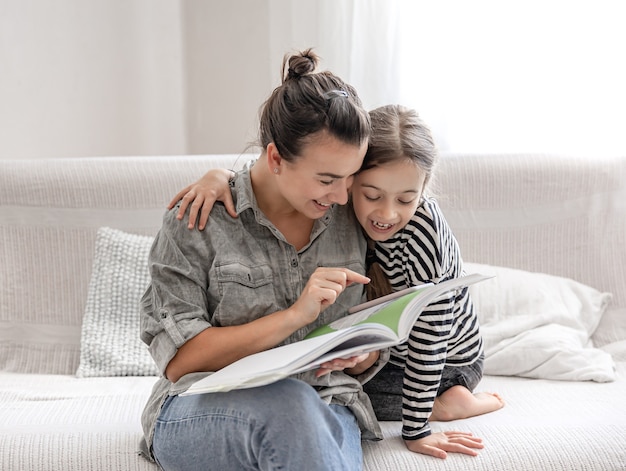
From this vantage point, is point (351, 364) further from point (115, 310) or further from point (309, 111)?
point (115, 310)

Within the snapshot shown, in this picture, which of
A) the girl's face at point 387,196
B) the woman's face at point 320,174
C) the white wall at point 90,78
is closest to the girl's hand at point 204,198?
the woman's face at point 320,174

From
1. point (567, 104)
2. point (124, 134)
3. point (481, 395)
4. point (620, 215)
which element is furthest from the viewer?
point (124, 134)

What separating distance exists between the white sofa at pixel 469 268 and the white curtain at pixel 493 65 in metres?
0.31

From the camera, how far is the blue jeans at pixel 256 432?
1.23m

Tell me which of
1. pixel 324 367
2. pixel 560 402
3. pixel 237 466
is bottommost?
pixel 560 402

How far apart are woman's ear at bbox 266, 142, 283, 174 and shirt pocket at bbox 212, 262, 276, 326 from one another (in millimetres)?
178

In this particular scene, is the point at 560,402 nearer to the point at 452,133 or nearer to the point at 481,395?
the point at 481,395

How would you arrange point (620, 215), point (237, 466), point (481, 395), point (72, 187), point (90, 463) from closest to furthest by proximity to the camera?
point (237, 466) < point (90, 463) < point (481, 395) < point (72, 187) < point (620, 215)

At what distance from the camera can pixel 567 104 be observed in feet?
8.14

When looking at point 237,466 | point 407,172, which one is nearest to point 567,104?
point 407,172

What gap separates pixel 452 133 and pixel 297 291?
1.25 metres

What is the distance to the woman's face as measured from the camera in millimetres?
1301

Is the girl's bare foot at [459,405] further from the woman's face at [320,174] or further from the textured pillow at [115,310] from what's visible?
the textured pillow at [115,310]

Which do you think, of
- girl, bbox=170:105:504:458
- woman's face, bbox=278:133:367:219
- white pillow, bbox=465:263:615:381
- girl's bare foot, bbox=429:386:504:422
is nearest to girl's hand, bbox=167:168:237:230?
girl, bbox=170:105:504:458
